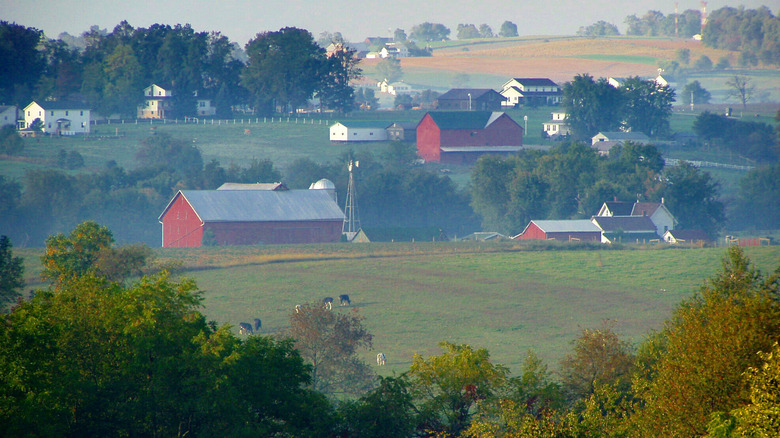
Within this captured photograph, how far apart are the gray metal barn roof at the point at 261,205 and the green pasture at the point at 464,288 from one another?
32.7 feet

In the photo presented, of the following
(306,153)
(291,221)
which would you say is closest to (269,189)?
(291,221)

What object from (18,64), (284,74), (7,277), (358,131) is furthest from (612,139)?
(7,277)

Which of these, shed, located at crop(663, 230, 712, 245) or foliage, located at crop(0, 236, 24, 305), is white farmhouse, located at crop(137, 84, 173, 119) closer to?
shed, located at crop(663, 230, 712, 245)

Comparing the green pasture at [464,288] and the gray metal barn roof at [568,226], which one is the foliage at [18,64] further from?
the gray metal barn roof at [568,226]

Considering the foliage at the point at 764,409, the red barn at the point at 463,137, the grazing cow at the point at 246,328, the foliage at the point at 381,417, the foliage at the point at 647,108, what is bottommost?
the grazing cow at the point at 246,328

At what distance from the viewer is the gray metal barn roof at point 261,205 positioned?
81438mm

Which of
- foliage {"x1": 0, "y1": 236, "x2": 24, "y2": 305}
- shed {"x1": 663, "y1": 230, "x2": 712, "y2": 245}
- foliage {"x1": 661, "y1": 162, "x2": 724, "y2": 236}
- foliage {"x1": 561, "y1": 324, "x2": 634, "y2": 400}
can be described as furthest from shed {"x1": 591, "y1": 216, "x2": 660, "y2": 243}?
foliage {"x1": 561, "y1": 324, "x2": 634, "y2": 400}

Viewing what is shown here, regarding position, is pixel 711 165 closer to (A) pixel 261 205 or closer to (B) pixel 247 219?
(A) pixel 261 205

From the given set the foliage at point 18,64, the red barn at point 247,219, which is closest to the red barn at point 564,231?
the red barn at point 247,219

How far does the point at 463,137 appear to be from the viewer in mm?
119312

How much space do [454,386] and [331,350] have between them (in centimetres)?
1111

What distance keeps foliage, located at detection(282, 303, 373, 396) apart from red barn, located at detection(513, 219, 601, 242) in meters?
48.3

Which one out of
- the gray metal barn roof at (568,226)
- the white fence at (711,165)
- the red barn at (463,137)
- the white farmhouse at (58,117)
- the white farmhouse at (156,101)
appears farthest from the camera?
the white farmhouse at (156,101)

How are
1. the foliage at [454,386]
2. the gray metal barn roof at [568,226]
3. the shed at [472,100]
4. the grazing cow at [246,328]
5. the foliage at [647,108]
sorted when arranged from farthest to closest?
the shed at [472,100]
the foliage at [647,108]
the gray metal barn roof at [568,226]
the grazing cow at [246,328]
the foliage at [454,386]
